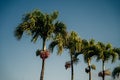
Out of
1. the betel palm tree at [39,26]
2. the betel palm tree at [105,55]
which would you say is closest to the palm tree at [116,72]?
the betel palm tree at [105,55]

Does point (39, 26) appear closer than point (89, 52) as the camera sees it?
Yes

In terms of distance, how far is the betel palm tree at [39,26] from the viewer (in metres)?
32.9

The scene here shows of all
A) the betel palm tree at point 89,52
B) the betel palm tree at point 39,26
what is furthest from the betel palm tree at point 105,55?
the betel palm tree at point 39,26

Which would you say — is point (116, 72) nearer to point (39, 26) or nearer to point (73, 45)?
point (73, 45)

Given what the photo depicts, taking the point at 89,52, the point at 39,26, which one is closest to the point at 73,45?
the point at 89,52

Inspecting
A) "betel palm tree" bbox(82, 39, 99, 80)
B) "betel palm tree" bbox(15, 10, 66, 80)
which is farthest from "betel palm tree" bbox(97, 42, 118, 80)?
"betel palm tree" bbox(15, 10, 66, 80)

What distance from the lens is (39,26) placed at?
3391cm

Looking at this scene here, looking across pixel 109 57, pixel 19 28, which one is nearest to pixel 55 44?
pixel 19 28

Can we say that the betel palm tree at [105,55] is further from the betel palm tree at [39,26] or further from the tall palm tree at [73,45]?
the betel palm tree at [39,26]

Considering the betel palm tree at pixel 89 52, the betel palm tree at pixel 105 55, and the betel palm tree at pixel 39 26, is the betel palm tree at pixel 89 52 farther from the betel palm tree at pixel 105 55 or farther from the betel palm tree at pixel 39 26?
the betel palm tree at pixel 39 26

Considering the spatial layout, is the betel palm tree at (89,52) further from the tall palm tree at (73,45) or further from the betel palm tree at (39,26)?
the betel palm tree at (39,26)

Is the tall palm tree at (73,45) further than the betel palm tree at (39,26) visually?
Yes

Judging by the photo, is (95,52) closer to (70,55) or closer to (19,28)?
(70,55)

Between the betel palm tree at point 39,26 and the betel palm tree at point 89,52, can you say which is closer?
the betel palm tree at point 39,26
